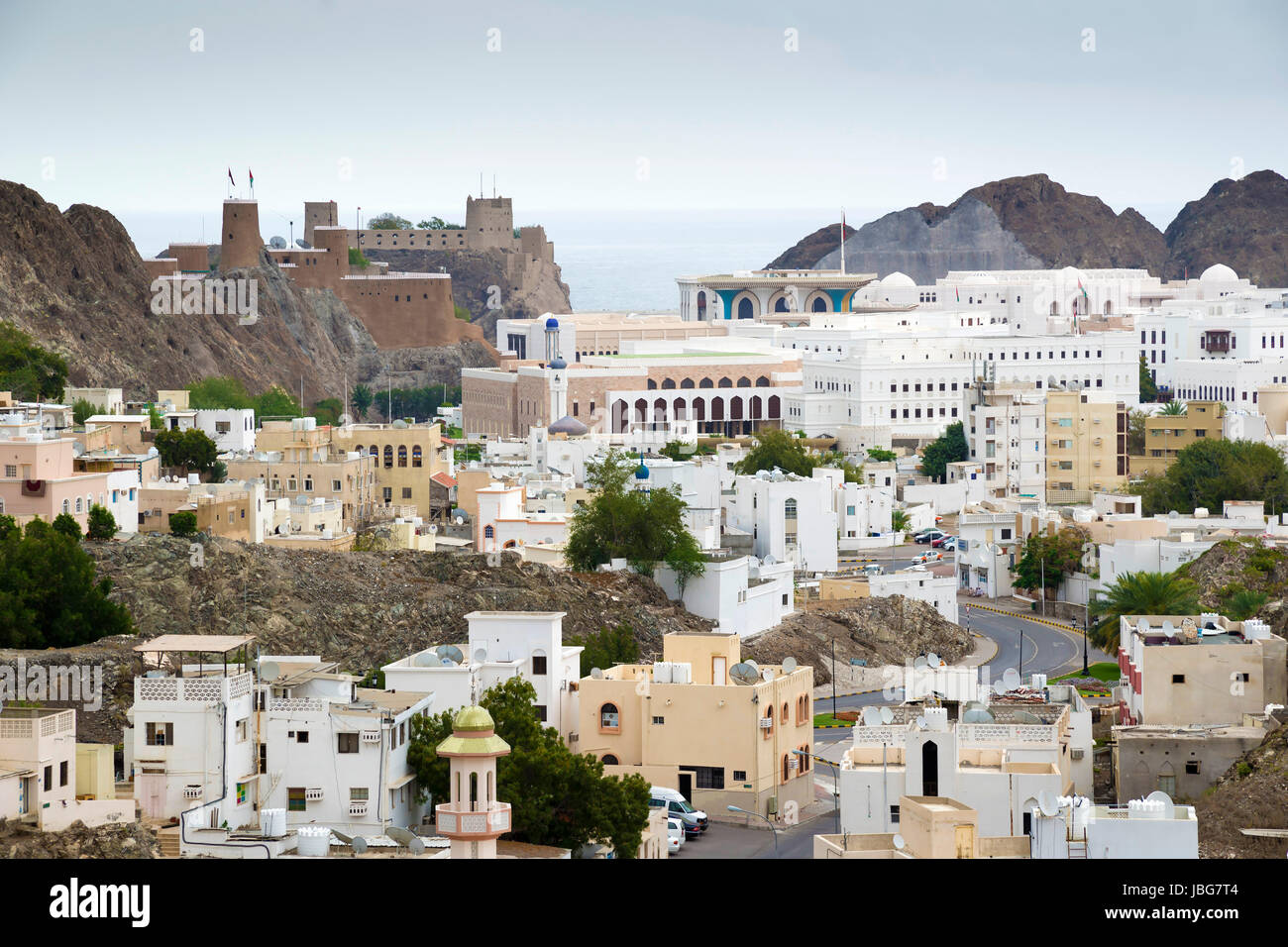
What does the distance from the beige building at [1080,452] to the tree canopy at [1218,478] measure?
22.9 feet

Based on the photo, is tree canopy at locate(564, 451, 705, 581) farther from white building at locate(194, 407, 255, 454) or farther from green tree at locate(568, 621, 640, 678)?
white building at locate(194, 407, 255, 454)

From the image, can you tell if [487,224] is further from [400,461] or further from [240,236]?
[400,461]

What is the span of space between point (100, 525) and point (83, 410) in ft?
64.4

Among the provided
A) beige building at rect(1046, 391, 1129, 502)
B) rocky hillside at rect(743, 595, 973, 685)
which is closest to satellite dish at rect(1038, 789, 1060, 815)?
rocky hillside at rect(743, 595, 973, 685)

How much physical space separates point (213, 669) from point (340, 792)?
8.42 feet

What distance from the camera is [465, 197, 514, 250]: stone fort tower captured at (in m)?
158

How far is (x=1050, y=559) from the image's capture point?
176 feet

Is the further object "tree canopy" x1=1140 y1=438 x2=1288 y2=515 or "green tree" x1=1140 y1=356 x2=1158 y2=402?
"green tree" x1=1140 y1=356 x2=1158 y2=402

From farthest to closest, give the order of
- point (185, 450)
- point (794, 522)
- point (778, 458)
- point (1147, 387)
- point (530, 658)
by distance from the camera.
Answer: point (1147, 387)
point (778, 458)
point (794, 522)
point (185, 450)
point (530, 658)

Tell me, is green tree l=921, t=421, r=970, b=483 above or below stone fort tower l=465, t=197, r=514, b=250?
below

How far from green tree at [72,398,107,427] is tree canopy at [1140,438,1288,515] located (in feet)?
92.0

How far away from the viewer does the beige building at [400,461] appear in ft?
207

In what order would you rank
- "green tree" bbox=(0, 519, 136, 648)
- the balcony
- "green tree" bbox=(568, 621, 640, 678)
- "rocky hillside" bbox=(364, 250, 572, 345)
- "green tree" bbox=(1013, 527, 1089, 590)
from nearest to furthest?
1. the balcony
2. "green tree" bbox=(0, 519, 136, 648)
3. "green tree" bbox=(568, 621, 640, 678)
4. "green tree" bbox=(1013, 527, 1089, 590)
5. "rocky hillside" bbox=(364, 250, 572, 345)

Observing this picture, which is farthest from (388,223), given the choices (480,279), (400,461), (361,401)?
(400,461)
